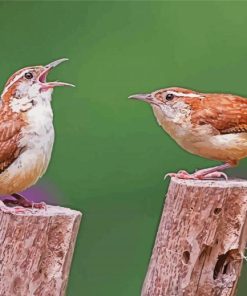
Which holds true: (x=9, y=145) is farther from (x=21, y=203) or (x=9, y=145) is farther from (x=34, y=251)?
(x=34, y=251)

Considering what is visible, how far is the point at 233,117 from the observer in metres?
3.45

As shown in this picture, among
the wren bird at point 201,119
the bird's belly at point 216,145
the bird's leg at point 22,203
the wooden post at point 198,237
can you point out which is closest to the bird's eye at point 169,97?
the wren bird at point 201,119

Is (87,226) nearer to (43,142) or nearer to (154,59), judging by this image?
(154,59)

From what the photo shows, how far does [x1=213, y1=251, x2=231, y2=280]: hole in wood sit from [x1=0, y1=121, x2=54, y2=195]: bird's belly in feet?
1.92

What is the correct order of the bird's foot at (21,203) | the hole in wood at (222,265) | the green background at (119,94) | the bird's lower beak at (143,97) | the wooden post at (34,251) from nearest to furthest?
1. the wooden post at (34,251)
2. the bird's foot at (21,203)
3. the hole in wood at (222,265)
4. the bird's lower beak at (143,97)
5. the green background at (119,94)

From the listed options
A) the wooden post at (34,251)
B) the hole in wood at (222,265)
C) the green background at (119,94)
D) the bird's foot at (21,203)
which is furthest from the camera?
the green background at (119,94)

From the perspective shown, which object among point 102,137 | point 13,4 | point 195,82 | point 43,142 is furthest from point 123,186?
point 43,142

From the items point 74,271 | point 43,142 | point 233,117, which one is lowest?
point 74,271

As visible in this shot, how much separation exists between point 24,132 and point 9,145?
6cm

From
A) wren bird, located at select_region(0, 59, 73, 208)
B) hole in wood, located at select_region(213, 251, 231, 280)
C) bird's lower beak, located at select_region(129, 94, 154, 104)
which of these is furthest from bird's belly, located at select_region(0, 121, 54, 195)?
hole in wood, located at select_region(213, 251, 231, 280)

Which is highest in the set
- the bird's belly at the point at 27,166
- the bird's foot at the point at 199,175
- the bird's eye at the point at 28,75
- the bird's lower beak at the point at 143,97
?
the bird's lower beak at the point at 143,97

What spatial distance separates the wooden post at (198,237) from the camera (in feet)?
10.2

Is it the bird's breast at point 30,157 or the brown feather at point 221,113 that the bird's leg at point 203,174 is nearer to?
the brown feather at point 221,113

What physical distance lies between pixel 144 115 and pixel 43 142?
1.42m
